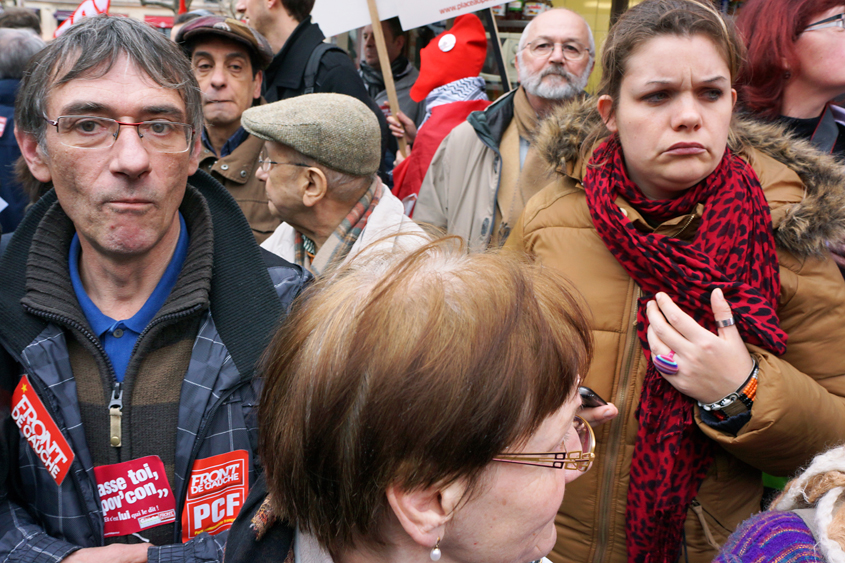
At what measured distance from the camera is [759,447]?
1646mm

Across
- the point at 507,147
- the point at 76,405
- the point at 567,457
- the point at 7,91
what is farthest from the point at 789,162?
the point at 7,91

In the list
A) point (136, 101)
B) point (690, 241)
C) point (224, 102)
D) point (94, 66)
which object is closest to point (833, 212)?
point (690, 241)

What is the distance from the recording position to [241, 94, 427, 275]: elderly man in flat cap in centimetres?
248

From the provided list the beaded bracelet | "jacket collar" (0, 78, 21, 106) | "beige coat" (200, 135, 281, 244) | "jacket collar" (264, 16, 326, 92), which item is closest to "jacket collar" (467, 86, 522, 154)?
"beige coat" (200, 135, 281, 244)

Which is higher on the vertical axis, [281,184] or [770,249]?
[281,184]

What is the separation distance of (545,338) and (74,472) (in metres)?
1.13

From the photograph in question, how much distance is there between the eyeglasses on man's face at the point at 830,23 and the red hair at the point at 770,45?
26 mm

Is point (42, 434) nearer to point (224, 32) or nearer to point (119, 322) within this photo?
point (119, 322)

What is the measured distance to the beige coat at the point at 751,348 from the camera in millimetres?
1664

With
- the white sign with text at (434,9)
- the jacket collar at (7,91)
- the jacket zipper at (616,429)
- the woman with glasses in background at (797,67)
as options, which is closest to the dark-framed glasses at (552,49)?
the white sign with text at (434,9)

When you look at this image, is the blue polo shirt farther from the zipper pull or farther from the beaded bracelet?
the beaded bracelet

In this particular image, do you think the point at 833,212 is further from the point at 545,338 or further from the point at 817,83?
the point at 545,338

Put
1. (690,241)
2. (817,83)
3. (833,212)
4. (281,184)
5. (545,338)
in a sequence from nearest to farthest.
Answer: (545,338) → (833,212) → (690,241) → (817,83) → (281,184)

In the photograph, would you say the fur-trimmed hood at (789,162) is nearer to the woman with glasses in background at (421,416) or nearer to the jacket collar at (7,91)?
the woman with glasses in background at (421,416)
